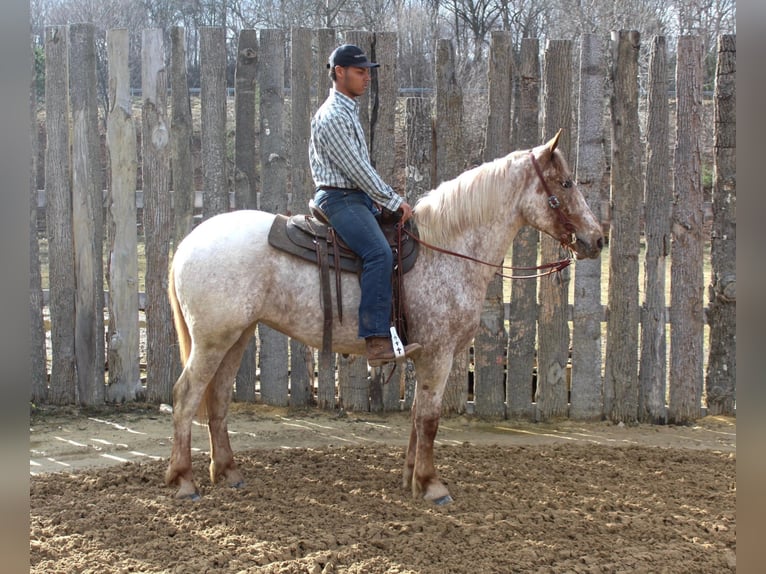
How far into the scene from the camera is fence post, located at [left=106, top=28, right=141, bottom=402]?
691 cm

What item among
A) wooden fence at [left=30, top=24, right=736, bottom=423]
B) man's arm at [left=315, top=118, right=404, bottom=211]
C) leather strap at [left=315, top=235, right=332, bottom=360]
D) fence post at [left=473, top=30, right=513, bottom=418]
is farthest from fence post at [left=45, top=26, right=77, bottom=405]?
fence post at [left=473, top=30, right=513, bottom=418]

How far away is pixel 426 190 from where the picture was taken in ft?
22.6

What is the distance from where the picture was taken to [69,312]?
23.0 feet

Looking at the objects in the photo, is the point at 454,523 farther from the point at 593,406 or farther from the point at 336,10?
the point at 336,10

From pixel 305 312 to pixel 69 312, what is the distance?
3.05 meters

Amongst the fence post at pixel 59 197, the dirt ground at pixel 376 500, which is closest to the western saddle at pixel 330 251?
the dirt ground at pixel 376 500

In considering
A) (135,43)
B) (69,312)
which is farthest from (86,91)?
(135,43)

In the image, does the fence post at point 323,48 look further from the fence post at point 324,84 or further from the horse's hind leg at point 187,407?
the horse's hind leg at point 187,407

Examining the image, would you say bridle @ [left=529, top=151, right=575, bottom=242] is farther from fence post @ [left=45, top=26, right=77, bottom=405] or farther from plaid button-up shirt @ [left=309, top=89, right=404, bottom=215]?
fence post @ [left=45, top=26, right=77, bottom=405]

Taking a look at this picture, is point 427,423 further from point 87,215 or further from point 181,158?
point 87,215

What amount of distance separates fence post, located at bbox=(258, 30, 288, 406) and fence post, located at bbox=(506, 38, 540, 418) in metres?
2.06

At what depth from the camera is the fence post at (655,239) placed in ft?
21.9

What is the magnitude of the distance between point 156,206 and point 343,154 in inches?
111

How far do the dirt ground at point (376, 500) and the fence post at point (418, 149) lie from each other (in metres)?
1.31
